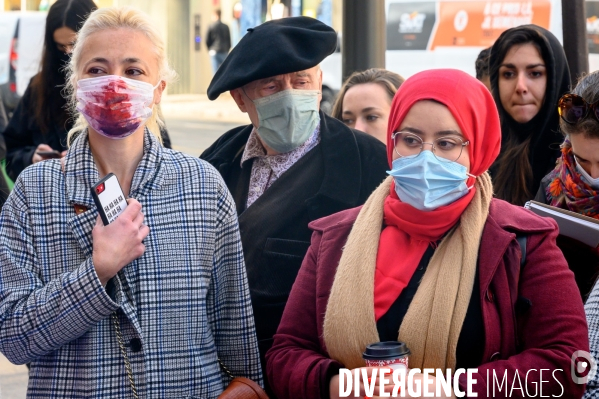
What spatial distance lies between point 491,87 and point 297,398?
99.8 inches

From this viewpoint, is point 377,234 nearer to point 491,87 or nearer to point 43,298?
point 43,298

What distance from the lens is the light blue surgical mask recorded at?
350 cm

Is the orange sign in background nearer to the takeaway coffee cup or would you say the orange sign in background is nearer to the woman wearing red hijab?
the woman wearing red hijab

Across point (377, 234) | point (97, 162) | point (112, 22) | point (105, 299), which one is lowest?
point (105, 299)

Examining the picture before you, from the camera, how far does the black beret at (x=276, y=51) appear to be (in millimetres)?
3420

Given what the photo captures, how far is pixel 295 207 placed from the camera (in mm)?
3367

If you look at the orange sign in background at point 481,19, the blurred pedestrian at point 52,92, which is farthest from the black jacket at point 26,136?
the orange sign in background at point 481,19

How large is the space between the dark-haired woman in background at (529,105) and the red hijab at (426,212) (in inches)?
62.1

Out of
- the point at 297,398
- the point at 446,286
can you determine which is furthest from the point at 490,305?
the point at 297,398

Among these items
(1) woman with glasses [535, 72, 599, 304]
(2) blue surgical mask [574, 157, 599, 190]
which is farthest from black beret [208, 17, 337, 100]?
(2) blue surgical mask [574, 157, 599, 190]

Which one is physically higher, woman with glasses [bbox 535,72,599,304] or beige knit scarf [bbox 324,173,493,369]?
woman with glasses [bbox 535,72,599,304]

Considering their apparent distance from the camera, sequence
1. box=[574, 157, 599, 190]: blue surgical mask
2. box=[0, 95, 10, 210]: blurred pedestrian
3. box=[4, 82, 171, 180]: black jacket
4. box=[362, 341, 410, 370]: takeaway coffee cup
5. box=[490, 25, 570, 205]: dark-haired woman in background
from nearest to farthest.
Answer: box=[362, 341, 410, 370]: takeaway coffee cup → box=[574, 157, 599, 190]: blue surgical mask → box=[0, 95, 10, 210]: blurred pedestrian → box=[490, 25, 570, 205]: dark-haired woman in background → box=[4, 82, 171, 180]: black jacket

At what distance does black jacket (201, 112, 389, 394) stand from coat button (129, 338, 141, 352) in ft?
2.13

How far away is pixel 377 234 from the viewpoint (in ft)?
9.09
